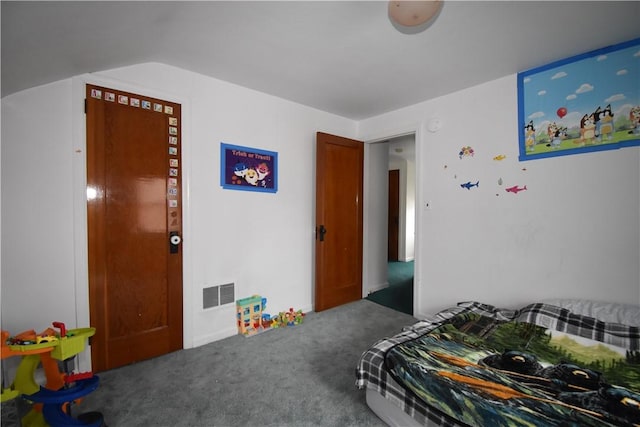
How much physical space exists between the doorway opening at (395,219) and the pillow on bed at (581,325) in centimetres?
140

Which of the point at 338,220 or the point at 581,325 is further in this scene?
the point at 338,220

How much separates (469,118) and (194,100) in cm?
256

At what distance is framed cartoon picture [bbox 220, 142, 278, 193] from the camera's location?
7.97ft

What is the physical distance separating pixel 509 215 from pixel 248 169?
2.46m

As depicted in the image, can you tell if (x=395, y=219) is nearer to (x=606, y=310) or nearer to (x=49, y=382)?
(x=606, y=310)

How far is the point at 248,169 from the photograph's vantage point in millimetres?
2580

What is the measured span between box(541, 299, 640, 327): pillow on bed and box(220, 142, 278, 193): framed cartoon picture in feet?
8.73

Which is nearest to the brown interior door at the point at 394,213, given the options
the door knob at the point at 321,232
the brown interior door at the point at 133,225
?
the door knob at the point at 321,232

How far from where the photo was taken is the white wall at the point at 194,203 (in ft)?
5.44

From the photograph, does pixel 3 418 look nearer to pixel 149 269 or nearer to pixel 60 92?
pixel 149 269

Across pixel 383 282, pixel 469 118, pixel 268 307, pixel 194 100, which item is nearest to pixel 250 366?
pixel 268 307

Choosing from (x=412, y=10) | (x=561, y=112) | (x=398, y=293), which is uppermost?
(x=412, y=10)

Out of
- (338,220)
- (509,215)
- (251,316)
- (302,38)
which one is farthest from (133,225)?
(509,215)

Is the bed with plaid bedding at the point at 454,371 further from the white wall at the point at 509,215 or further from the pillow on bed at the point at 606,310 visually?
the white wall at the point at 509,215
